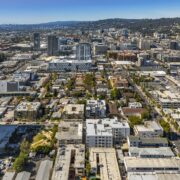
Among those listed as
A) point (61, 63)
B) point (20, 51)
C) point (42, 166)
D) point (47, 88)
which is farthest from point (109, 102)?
point (20, 51)

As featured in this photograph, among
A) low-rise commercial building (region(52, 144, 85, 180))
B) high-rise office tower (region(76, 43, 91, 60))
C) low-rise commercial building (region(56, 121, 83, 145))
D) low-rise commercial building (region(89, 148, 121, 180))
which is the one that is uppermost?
high-rise office tower (region(76, 43, 91, 60))

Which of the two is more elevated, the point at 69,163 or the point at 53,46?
the point at 53,46

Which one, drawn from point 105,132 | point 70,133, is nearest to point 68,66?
point 70,133

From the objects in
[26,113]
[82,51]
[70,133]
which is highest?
[82,51]

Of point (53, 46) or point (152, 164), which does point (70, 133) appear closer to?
point (152, 164)

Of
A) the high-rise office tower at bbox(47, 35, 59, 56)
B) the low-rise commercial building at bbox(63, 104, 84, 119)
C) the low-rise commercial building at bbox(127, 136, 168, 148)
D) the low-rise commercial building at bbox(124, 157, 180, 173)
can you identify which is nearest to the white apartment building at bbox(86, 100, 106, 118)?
the low-rise commercial building at bbox(63, 104, 84, 119)

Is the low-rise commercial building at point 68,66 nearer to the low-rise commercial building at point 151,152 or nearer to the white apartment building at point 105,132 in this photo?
the white apartment building at point 105,132

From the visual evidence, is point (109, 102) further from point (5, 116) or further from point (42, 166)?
point (42, 166)

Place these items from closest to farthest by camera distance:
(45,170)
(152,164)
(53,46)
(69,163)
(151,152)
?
(45,170)
(152,164)
(69,163)
(151,152)
(53,46)

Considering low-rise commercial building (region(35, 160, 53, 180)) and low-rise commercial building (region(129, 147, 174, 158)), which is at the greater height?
low-rise commercial building (region(129, 147, 174, 158))

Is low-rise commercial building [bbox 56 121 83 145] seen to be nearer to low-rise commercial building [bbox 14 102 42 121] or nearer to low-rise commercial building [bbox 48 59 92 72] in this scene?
low-rise commercial building [bbox 14 102 42 121]
